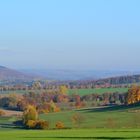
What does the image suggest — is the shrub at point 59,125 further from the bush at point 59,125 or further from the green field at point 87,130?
the green field at point 87,130

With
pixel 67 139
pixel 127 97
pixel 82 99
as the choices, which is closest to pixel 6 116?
pixel 127 97

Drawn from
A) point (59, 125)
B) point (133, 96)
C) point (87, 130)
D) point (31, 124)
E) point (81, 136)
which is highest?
point (133, 96)

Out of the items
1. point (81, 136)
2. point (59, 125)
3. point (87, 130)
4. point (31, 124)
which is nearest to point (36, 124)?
point (31, 124)

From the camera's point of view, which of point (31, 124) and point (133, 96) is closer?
point (31, 124)

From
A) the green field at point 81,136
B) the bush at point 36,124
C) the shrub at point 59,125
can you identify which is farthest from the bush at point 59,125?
the green field at point 81,136

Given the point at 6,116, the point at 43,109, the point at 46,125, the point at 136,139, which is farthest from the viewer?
the point at 43,109

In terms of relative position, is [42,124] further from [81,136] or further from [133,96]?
[133,96]

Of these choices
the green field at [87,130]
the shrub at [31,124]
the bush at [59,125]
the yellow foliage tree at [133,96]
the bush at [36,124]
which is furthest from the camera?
the yellow foliage tree at [133,96]

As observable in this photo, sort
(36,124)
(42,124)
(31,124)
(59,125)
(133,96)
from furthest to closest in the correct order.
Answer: (133,96) < (31,124) < (36,124) < (42,124) < (59,125)

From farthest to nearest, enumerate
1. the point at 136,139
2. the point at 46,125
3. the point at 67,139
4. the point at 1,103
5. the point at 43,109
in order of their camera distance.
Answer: the point at 1,103 → the point at 43,109 → the point at 46,125 → the point at 67,139 → the point at 136,139

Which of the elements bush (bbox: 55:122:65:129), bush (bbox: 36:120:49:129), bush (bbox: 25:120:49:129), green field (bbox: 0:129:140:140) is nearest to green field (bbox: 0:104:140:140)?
green field (bbox: 0:129:140:140)

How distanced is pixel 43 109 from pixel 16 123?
3831cm

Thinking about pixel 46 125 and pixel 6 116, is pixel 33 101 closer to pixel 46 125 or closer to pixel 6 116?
pixel 6 116

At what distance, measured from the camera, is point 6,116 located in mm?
108625
